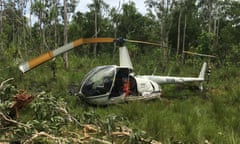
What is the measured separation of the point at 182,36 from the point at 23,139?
103ft

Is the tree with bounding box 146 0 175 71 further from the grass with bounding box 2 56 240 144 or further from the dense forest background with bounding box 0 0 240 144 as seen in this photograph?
the grass with bounding box 2 56 240 144

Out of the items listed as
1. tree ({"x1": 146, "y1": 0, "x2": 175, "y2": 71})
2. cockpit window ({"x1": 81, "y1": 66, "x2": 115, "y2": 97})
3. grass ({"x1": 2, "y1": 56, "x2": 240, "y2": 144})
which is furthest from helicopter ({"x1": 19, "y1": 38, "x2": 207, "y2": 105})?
tree ({"x1": 146, "y1": 0, "x2": 175, "y2": 71})

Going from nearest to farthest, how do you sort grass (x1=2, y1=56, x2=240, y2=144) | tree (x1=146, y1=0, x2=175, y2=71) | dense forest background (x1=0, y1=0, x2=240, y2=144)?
dense forest background (x1=0, y1=0, x2=240, y2=144) → grass (x1=2, y1=56, x2=240, y2=144) → tree (x1=146, y1=0, x2=175, y2=71)

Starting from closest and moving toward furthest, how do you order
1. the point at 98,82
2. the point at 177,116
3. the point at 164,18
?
the point at 177,116 → the point at 98,82 → the point at 164,18

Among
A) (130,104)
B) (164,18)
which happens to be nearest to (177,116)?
(130,104)

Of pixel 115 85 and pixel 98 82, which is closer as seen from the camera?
pixel 98 82

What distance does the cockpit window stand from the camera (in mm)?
9820

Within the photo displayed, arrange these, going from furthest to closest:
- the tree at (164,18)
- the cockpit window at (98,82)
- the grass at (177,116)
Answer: the tree at (164,18)
the cockpit window at (98,82)
the grass at (177,116)

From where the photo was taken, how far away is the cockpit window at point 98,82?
9820 millimetres

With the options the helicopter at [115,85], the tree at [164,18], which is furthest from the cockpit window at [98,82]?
the tree at [164,18]

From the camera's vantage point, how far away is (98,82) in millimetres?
9883

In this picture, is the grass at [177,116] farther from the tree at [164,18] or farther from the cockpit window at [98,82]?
the tree at [164,18]

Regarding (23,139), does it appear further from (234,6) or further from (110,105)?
(234,6)

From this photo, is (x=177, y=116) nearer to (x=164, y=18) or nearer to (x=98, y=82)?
(x=98, y=82)
